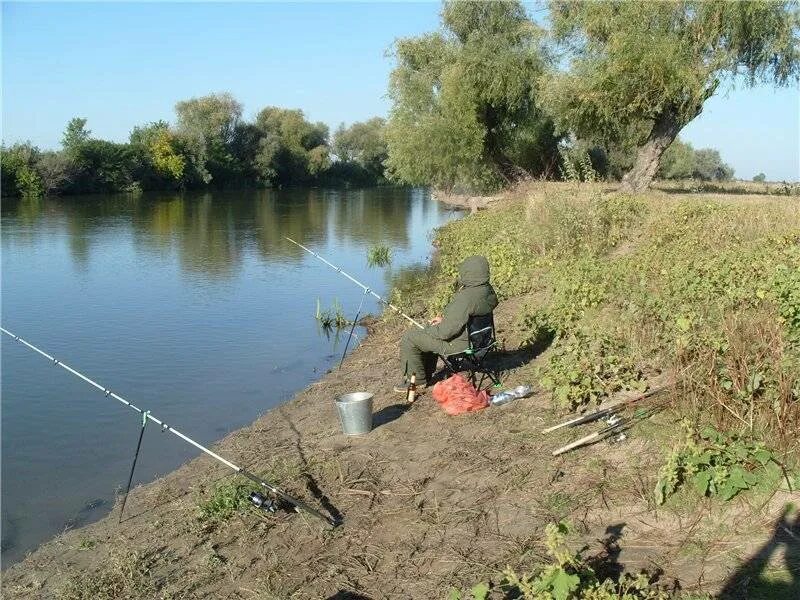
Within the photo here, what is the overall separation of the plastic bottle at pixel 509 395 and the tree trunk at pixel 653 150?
618 inches

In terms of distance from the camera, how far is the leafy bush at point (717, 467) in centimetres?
448

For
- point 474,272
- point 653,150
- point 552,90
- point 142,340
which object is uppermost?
point 552,90

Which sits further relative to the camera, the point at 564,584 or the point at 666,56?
the point at 666,56

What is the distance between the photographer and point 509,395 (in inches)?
276

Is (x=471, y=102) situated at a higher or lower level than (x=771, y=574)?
higher

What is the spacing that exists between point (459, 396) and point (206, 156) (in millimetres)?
63496

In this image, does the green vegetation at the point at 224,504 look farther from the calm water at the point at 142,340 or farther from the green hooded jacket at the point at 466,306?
the green hooded jacket at the point at 466,306

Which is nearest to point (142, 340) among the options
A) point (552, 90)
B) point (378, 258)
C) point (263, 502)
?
point (263, 502)

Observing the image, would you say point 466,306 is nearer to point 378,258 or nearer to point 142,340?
point 142,340

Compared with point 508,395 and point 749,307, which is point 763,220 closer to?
point 749,307

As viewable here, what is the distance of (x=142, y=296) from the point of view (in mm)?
16625

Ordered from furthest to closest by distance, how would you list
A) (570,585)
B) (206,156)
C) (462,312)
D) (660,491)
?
(206,156)
(462,312)
(660,491)
(570,585)

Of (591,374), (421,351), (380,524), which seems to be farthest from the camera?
(421,351)

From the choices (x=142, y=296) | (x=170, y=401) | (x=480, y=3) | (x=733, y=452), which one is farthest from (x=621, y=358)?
(x=480, y=3)
